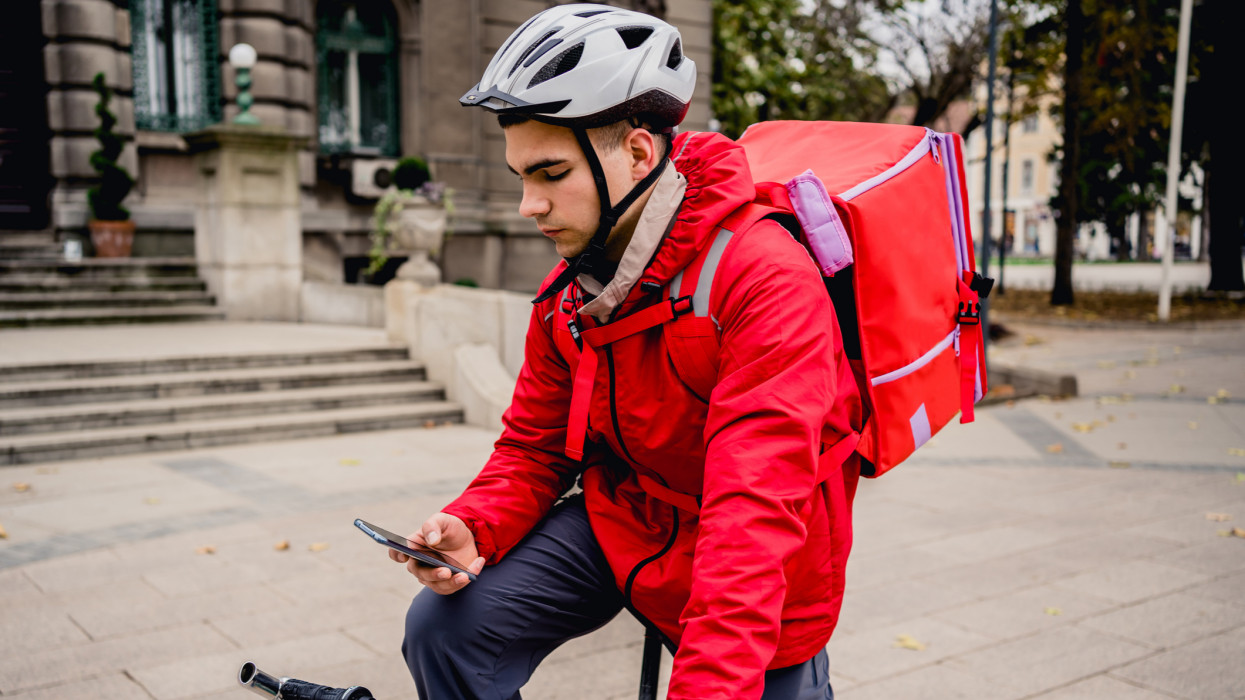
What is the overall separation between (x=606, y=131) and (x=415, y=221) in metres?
9.29

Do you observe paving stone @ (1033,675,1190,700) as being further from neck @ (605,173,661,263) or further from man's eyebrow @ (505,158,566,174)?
man's eyebrow @ (505,158,566,174)

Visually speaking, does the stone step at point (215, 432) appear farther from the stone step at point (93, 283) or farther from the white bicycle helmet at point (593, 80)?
the white bicycle helmet at point (593, 80)

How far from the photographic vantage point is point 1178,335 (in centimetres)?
1730

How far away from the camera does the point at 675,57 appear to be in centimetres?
193

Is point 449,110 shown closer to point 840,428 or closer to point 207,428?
point 207,428

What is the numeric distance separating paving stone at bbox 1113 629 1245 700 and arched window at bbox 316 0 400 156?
16.2 metres

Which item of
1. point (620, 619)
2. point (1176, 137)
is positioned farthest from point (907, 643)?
point (1176, 137)

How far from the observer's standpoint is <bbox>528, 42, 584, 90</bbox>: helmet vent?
1.75 meters

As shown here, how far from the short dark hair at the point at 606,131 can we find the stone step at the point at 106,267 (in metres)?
13.0

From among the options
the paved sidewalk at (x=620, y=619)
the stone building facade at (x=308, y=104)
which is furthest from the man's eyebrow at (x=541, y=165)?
the stone building facade at (x=308, y=104)

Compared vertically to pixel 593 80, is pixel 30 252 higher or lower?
lower

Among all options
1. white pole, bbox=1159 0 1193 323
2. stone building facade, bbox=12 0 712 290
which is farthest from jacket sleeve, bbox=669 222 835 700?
white pole, bbox=1159 0 1193 323

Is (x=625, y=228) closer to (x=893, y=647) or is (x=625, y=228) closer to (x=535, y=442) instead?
(x=535, y=442)

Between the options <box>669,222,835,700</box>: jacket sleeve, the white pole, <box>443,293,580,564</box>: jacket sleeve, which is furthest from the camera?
the white pole
